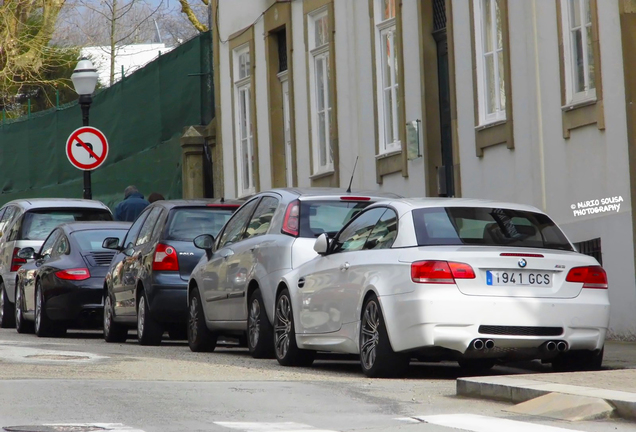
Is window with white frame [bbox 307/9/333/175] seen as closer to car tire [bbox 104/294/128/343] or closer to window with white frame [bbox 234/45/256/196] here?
window with white frame [bbox 234/45/256/196]

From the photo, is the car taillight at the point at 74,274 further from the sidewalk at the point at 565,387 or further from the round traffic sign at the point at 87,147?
the sidewalk at the point at 565,387

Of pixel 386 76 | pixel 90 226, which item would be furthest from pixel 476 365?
pixel 386 76

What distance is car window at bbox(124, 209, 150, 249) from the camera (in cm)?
1670

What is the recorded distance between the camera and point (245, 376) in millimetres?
11078

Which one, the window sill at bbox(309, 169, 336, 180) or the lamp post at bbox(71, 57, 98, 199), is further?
the lamp post at bbox(71, 57, 98, 199)

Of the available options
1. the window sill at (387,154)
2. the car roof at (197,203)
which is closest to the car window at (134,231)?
the car roof at (197,203)

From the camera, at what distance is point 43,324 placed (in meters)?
18.1

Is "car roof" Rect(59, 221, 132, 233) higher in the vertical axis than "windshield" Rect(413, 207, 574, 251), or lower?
higher

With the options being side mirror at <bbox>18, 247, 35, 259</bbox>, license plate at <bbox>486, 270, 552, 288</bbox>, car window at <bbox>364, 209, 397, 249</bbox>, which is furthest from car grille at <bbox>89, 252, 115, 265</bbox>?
license plate at <bbox>486, 270, 552, 288</bbox>

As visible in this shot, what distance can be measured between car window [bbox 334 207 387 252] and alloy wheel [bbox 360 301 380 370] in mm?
795

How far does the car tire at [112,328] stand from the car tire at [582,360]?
7.00 metres

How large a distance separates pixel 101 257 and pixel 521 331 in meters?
8.70

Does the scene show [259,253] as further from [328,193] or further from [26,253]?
[26,253]

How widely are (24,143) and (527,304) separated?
27854 mm
